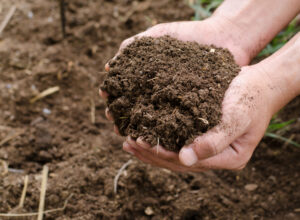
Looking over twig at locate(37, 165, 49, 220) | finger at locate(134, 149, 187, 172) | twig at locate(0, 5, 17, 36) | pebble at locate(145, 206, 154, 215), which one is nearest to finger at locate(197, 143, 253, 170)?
finger at locate(134, 149, 187, 172)

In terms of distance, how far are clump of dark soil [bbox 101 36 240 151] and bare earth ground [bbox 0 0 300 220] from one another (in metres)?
0.40

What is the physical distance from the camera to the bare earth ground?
1.53m

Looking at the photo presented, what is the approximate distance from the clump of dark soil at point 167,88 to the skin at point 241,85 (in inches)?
1.8

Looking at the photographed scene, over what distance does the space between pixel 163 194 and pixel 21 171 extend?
0.79 m

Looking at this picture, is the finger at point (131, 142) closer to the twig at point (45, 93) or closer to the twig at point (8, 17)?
the twig at point (45, 93)

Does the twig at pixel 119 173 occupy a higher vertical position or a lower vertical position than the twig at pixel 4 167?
higher

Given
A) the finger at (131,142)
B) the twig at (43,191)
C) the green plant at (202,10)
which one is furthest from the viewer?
the green plant at (202,10)

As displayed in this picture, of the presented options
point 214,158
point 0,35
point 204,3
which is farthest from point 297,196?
point 0,35

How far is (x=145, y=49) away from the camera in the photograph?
4.50ft

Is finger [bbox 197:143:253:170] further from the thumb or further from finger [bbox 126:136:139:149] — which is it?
finger [bbox 126:136:139:149]

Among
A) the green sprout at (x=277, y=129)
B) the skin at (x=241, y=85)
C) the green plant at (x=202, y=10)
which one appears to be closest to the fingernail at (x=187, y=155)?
the skin at (x=241, y=85)

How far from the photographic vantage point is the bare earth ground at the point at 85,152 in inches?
60.3

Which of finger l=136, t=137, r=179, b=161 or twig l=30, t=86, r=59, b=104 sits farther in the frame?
twig l=30, t=86, r=59, b=104

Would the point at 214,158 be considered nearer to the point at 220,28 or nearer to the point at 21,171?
the point at 220,28
